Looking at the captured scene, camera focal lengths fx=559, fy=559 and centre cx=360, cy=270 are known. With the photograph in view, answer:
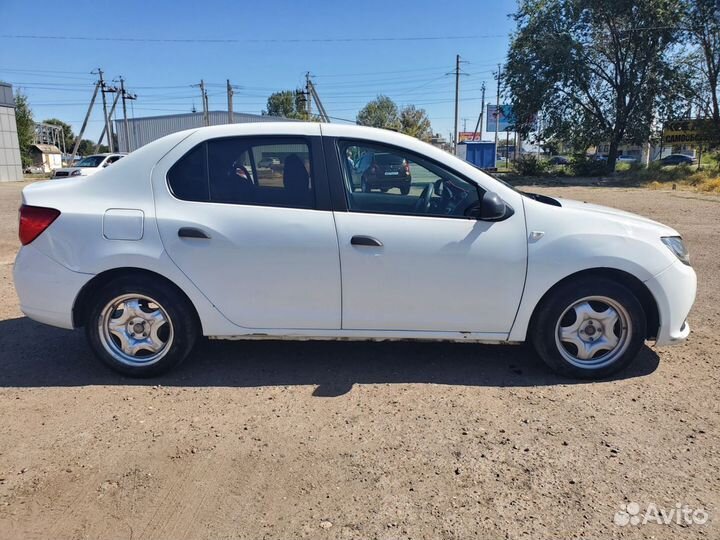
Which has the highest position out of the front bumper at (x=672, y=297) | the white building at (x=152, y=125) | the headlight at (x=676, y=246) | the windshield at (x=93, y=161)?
the white building at (x=152, y=125)

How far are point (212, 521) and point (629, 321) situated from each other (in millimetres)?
2961

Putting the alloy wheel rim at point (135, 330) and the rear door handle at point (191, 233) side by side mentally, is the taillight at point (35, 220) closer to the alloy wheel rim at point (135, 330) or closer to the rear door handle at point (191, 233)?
the alloy wheel rim at point (135, 330)

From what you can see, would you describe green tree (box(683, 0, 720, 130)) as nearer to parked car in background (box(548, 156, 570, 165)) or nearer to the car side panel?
parked car in background (box(548, 156, 570, 165))

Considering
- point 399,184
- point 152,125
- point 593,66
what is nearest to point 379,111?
point 152,125

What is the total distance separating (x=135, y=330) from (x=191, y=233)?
0.83 meters

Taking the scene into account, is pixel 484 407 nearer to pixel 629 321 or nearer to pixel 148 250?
pixel 629 321

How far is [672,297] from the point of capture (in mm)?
3859

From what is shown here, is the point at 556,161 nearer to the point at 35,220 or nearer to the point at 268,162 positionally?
the point at 268,162

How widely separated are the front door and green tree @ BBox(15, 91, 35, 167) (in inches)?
2589

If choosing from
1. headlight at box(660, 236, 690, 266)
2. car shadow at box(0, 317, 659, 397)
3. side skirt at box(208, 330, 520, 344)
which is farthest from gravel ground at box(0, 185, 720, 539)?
headlight at box(660, 236, 690, 266)

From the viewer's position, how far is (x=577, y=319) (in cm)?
388

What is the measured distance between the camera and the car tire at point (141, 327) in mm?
3865

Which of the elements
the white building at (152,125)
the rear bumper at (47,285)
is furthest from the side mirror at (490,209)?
the white building at (152,125)

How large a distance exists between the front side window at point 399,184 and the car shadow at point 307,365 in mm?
1193
